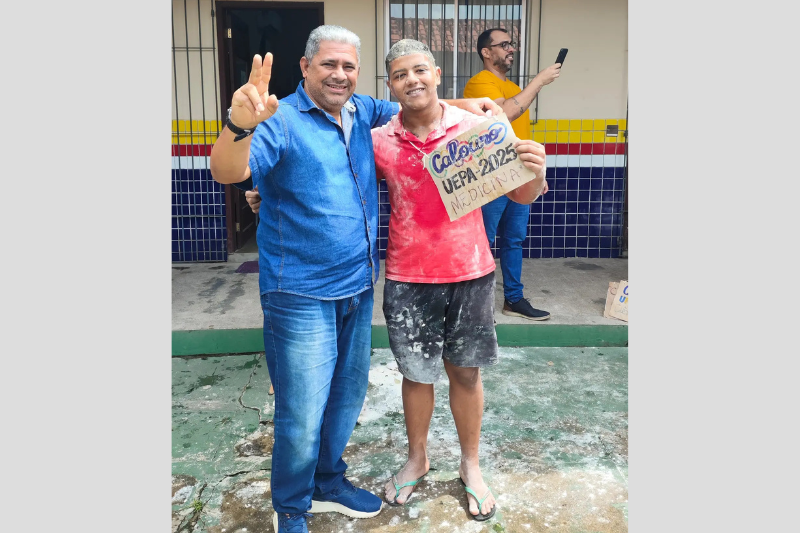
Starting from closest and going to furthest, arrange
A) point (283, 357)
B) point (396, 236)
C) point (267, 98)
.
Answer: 1. point (267, 98)
2. point (283, 357)
3. point (396, 236)

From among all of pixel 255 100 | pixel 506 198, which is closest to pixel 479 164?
pixel 255 100

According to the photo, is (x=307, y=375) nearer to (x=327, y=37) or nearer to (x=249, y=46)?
(x=327, y=37)

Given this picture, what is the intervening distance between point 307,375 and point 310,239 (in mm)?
504

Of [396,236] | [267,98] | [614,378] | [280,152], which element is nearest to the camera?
[267,98]

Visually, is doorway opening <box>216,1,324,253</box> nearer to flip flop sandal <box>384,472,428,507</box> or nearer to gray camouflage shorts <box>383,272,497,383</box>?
gray camouflage shorts <box>383,272,497,383</box>

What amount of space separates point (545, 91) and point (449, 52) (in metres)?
1.03

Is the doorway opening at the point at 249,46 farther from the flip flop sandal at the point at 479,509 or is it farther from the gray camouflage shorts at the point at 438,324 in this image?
the flip flop sandal at the point at 479,509

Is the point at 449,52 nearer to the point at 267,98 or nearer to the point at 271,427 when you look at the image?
the point at 271,427

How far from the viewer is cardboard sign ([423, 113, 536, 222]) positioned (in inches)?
91.7

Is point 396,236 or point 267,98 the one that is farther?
point 396,236

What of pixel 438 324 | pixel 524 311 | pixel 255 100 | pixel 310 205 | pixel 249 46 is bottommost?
pixel 524 311

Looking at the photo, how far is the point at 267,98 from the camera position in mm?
1828

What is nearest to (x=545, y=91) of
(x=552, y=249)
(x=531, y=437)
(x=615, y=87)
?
(x=615, y=87)

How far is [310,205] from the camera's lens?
2.18 m
